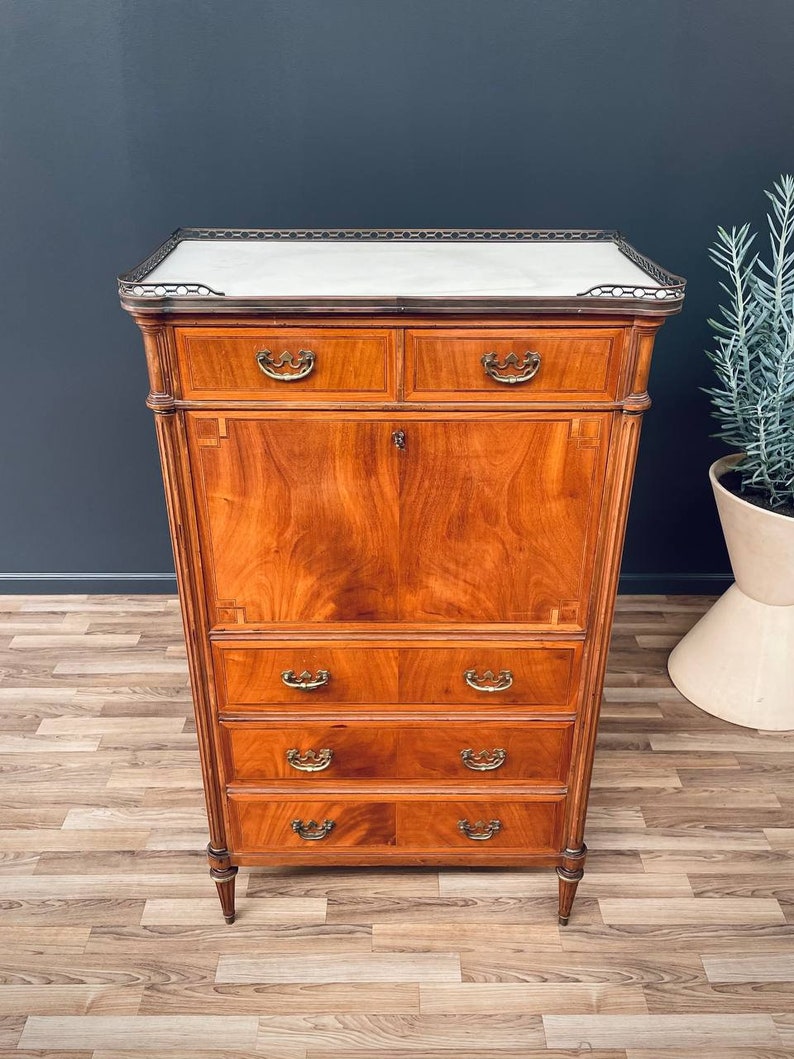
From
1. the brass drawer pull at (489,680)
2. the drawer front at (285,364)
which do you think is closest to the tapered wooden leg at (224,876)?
the brass drawer pull at (489,680)

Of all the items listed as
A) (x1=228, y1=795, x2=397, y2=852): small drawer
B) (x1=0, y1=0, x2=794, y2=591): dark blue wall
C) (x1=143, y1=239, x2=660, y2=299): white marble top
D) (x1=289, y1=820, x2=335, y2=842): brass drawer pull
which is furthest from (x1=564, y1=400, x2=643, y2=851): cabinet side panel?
(x1=0, y1=0, x2=794, y2=591): dark blue wall

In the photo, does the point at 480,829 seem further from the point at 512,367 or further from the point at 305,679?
the point at 512,367

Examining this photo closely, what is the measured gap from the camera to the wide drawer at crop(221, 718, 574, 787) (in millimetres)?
1460

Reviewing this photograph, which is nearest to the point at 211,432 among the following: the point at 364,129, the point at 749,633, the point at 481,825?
the point at 481,825

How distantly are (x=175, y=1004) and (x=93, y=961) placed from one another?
18 cm

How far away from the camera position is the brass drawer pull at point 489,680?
141cm

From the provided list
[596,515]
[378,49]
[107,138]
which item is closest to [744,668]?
[596,515]

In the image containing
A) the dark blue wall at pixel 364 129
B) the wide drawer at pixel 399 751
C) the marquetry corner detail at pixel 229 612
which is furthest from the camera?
the dark blue wall at pixel 364 129

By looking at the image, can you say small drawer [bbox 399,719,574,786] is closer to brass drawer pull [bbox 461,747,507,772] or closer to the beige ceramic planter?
brass drawer pull [bbox 461,747,507,772]

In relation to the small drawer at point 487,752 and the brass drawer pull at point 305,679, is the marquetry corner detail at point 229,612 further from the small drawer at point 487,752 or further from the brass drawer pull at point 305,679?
the small drawer at point 487,752

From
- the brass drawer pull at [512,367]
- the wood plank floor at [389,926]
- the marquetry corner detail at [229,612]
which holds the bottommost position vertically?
the wood plank floor at [389,926]

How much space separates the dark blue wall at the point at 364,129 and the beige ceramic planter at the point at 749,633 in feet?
1.71

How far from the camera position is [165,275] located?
128cm

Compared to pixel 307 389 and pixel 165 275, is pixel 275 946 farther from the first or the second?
pixel 165 275
